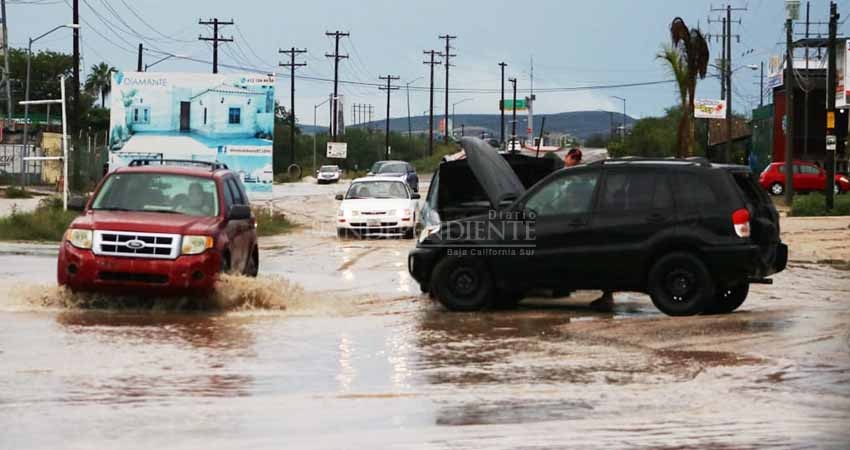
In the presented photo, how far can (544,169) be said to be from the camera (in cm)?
2161

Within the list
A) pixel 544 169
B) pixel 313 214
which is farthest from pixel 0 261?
pixel 313 214

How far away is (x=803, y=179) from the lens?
60906mm

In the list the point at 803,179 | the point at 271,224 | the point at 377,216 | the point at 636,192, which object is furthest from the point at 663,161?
the point at 803,179

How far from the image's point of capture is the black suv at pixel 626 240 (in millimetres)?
15562

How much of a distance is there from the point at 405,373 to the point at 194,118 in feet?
85.9

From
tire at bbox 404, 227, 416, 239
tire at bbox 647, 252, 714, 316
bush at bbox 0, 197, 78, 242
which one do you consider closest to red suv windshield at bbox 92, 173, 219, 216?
tire at bbox 647, 252, 714, 316

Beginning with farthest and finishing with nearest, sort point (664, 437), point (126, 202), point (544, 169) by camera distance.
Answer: point (544, 169)
point (126, 202)
point (664, 437)

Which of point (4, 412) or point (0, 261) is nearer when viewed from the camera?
point (4, 412)

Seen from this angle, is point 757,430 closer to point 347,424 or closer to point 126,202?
point 347,424

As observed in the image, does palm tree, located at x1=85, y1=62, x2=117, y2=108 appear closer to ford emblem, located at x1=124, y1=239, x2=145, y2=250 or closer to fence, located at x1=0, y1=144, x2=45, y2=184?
fence, located at x1=0, y1=144, x2=45, y2=184

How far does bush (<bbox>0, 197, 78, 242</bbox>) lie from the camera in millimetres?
30422

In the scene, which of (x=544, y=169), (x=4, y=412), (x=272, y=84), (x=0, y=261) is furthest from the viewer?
(x=272, y=84)

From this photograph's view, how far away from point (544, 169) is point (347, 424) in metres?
13.1

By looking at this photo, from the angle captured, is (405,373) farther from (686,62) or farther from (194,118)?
(686,62)
